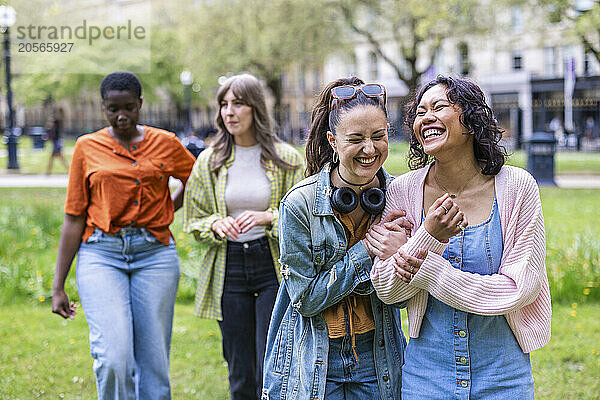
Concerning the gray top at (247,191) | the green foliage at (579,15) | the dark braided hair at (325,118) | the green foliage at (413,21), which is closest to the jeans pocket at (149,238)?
the gray top at (247,191)

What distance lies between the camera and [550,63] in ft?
137

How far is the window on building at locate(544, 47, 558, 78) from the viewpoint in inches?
1626

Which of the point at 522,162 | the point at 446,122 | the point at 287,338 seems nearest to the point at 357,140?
the point at 446,122

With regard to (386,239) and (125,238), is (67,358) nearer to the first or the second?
(125,238)

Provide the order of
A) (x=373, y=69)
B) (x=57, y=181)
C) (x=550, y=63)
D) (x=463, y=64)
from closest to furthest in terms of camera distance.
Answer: (x=57, y=181) → (x=463, y=64) → (x=550, y=63) → (x=373, y=69)

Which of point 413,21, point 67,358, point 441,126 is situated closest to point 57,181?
point 67,358

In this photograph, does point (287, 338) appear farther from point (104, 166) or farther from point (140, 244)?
point (104, 166)

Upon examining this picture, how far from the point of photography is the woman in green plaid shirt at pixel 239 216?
410 centimetres

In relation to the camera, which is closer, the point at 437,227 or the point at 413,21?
the point at 437,227

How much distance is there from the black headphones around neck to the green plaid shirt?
4.52ft

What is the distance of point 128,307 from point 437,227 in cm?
209

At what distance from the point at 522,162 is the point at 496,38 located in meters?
8.95

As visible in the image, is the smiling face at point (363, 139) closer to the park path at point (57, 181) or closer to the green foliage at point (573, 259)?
the green foliage at point (573, 259)

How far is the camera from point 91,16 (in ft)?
137
